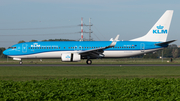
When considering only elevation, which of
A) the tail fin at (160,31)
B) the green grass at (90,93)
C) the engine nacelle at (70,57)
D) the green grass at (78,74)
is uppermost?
the tail fin at (160,31)

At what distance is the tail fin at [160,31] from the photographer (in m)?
43.6

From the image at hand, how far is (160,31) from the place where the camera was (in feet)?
144

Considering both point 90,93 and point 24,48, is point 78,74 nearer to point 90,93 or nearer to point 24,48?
point 90,93

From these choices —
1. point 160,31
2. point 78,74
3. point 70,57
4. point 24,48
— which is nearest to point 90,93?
point 78,74

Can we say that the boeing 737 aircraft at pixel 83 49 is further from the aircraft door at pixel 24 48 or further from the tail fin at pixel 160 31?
the tail fin at pixel 160 31

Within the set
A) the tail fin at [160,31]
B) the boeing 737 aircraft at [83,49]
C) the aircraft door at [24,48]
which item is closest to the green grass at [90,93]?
the boeing 737 aircraft at [83,49]

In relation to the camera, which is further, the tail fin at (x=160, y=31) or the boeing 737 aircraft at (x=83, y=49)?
the tail fin at (x=160, y=31)

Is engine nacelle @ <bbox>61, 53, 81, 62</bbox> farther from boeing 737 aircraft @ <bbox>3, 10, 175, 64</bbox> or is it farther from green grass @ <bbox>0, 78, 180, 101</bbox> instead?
green grass @ <bbox>0, 78, 180, 101</bbox>

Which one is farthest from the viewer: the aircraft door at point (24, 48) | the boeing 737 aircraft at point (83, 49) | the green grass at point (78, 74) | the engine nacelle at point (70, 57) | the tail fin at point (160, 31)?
the tail fin at point (160, 31)

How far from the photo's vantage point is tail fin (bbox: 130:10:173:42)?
4359 cm

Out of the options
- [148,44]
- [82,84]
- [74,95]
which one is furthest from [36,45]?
[74,95]

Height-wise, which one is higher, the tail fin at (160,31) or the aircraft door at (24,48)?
the tail fin at (160,31)

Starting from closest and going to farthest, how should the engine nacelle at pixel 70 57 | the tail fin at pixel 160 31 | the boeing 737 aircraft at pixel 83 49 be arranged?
the engine nacelle at pixel 70 57
the boeing 737 aircraft at pixel 83 49
the tail fin at pixel 160 31

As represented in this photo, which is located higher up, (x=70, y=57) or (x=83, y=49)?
(x=83, y=49)
